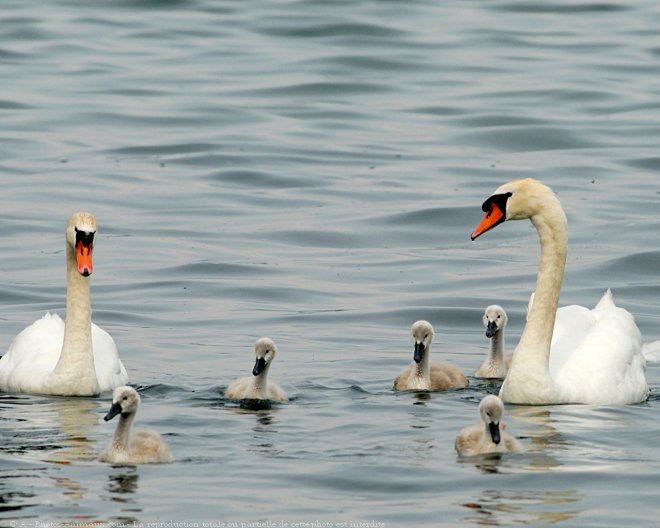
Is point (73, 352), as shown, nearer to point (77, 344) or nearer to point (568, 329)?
point (77, 344)

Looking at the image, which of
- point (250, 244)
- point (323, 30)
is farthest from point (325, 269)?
point (323, 30)

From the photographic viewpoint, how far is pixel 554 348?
1391 cm

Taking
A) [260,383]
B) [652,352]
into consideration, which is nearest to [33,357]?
[260,383]

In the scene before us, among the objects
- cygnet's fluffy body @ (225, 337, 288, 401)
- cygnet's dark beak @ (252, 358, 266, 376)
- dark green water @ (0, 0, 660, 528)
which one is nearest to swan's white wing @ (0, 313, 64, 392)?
dark green water @ (0, 0, 660, 528)

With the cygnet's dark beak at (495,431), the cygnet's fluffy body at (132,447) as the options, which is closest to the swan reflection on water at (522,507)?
the cygnet's dark beak at (495,431)

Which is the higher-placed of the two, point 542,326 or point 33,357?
point 542,326

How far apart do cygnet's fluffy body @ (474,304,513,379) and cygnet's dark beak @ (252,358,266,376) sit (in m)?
2.15

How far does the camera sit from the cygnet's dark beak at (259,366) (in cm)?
1253

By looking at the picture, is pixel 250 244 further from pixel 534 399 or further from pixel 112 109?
pixel 112 109

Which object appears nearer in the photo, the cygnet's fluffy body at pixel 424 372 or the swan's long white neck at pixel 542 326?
the swan's long white neck at pixel 542 326

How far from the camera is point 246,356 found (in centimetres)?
1457

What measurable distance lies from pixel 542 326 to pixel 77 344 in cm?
323

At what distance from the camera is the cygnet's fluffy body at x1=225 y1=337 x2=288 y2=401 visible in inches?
496

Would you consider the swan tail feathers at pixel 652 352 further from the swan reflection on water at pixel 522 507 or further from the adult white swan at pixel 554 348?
the swan reflection on water at pixel 522 507
